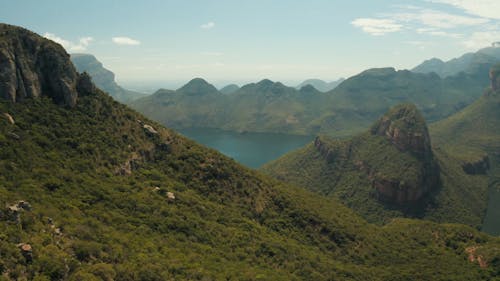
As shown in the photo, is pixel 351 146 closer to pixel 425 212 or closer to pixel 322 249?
pixel 425 212

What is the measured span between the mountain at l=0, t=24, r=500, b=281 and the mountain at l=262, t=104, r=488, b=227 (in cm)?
4780

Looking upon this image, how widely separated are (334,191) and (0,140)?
138741 mm

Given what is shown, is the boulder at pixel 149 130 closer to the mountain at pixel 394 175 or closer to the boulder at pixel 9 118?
the boulder at pixel 9 118

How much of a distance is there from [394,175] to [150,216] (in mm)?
119760

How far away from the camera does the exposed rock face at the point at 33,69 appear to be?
59.7 metres

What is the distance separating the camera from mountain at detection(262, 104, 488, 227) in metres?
143

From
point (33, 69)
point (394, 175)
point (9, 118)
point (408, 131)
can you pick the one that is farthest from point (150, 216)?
point (408, 131)

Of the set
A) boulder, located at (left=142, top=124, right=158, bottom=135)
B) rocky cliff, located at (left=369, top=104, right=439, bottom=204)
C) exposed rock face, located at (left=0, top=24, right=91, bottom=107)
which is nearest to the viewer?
exposed rock face, located at (left=0, top=24, right=91, bottom=107)

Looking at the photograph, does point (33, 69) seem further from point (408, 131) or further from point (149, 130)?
point (408, 131)

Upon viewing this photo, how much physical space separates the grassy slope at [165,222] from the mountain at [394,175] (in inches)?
1823

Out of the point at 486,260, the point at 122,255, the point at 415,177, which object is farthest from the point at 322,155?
the point at 122,255

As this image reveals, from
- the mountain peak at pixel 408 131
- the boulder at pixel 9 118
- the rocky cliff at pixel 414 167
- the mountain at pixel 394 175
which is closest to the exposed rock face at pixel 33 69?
the boulder at pixel 9 118

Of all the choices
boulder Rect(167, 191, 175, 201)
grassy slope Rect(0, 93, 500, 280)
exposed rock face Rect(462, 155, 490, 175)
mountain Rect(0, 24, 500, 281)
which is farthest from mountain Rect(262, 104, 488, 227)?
boulder Rect(167, 191, 175, 201)

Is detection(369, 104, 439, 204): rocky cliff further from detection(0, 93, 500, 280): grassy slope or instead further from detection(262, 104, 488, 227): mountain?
detection(0, 93, 500, 280): grassy slope
